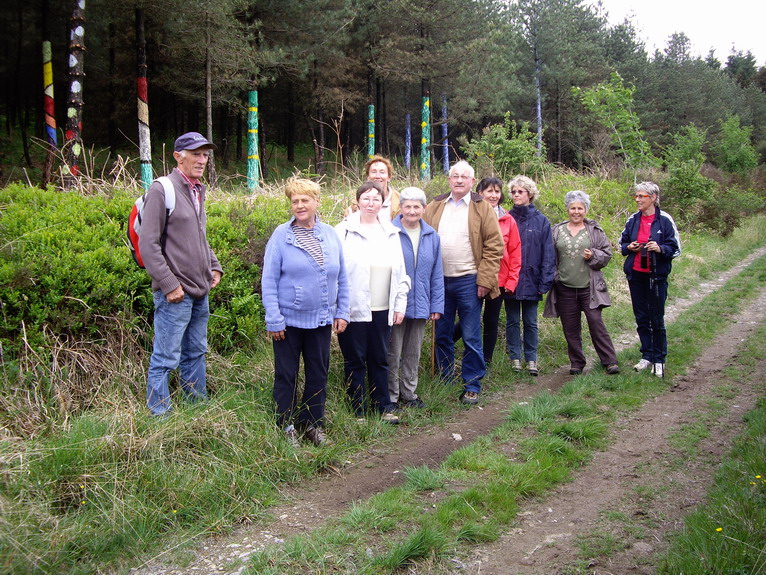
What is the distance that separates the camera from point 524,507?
3.79m

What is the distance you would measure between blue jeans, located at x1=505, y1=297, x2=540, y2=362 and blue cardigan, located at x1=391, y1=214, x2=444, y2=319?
1.52 metres

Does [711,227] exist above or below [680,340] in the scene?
above

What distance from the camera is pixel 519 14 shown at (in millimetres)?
35062

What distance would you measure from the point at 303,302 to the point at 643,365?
429cm

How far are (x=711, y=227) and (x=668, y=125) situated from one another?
29.7 meters

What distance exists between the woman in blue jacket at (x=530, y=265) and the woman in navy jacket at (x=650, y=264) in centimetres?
89

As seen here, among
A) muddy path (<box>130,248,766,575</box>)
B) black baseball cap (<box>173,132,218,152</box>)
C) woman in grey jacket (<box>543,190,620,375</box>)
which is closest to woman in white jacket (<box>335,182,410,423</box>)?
muddy path (<box>130,248,766,575</box>)

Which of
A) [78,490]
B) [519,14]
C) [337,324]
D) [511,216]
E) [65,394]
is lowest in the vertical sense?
[78,490]

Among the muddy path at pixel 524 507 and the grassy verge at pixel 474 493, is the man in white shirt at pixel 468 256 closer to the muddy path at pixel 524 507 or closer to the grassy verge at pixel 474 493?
the muddy path at pixel 524 507

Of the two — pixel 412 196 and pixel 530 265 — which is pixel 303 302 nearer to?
pixel 412 196

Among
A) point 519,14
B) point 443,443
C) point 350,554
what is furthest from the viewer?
point 519,14

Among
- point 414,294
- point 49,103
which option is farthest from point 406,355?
point 49,103

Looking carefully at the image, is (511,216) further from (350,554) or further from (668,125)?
(668,125)

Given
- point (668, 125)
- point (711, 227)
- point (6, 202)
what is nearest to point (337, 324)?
point (6, 202)
